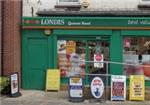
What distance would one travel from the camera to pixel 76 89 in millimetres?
15227

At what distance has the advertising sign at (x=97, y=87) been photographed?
15.3 meters

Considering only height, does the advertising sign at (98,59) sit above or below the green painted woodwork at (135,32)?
below

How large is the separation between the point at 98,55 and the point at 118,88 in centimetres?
280

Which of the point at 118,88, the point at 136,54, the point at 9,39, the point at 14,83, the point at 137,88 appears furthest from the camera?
the point at 136,54

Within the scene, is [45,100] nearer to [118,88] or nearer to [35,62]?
[118,88]

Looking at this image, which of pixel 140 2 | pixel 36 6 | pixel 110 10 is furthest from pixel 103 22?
pixel 36 6

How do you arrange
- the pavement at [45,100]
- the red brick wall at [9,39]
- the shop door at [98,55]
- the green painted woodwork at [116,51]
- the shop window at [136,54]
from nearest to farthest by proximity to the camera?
the pavement at [45,100] < the red brick wall at [9,39] < the green painted woodwork at [116,51] < the shop window at [136,54] < the shop door at [98,55]

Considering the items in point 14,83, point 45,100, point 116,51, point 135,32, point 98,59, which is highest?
point 135,32

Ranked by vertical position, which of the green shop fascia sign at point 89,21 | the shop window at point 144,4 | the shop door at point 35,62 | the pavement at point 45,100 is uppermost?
the shop window at point 144,4

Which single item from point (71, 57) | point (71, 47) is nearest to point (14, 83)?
point (71, 57)

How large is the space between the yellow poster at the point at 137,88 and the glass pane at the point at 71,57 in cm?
303

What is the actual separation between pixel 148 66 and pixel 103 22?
8.59ft

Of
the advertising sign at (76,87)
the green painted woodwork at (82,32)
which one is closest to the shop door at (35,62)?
the green painted woodwork at (82,32)

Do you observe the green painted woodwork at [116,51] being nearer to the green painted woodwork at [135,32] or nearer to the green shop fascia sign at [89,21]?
the green painted woodwork at [135,32]
